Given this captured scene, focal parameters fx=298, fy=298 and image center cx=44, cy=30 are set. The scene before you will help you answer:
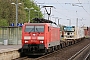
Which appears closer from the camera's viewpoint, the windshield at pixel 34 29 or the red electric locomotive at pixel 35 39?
the red electric locomotive at pixel 35 39

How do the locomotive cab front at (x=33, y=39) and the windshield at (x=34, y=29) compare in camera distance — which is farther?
the windshield at (x=34, y=29)

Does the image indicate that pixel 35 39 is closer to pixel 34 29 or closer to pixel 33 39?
pixel 33 39

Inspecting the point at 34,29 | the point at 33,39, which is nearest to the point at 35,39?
the point at 33,39

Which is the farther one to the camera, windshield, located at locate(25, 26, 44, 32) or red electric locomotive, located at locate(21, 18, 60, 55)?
windshield, located at locate(25, 26, 44, 32)

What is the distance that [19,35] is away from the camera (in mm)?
39875

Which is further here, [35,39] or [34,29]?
[34,29]

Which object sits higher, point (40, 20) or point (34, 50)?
point (40, 20)

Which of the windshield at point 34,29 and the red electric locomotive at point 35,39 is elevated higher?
the windshield at point 34,29

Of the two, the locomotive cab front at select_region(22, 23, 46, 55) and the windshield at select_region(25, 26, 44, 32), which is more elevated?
the windshield at select_region(25, 26, 44, 32)

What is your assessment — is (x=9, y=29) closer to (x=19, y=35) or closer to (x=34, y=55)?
(x=19, y=35)

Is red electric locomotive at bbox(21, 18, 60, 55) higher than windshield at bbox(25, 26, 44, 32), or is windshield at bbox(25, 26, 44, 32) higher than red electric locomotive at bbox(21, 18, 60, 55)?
windshield at bbox(25, 26, 44, 32)

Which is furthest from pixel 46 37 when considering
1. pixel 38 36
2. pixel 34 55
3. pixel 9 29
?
pixel 9 29

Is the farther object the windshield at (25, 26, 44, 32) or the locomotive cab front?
the windshield at (25, 26, 44, 32)

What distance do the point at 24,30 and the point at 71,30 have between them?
25.9m
